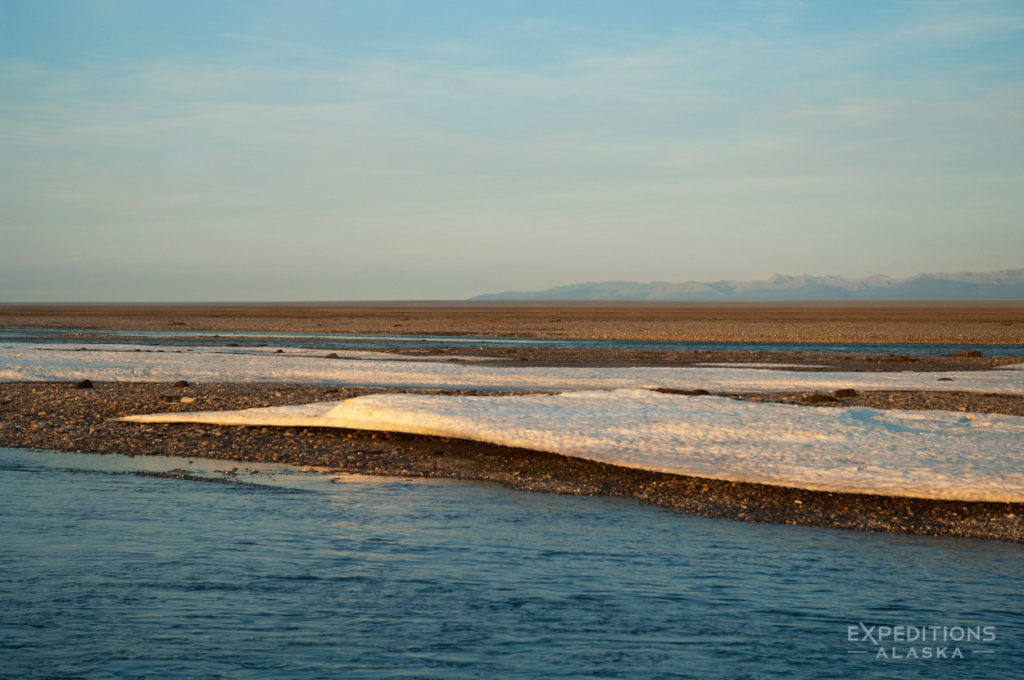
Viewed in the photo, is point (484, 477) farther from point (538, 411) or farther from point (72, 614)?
point (72, 614)

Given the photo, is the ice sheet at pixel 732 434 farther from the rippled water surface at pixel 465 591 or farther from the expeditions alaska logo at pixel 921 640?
the expeditions alaska logo at pixel 921 640

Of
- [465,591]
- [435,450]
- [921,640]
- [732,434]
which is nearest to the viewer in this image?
[921,640]

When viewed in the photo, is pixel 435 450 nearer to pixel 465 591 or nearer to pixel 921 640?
pixel 465 591

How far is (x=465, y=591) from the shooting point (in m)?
10.3

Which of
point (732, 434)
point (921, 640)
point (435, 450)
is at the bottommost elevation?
point (921, 640)

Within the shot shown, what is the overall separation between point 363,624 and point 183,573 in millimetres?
2633

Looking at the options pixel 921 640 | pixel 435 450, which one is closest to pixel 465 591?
pixel 921 640

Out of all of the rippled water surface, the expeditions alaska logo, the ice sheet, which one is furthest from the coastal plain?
the expeditions alaska logo

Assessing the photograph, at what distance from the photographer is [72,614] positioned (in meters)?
9.42

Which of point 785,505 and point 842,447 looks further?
point 842,447

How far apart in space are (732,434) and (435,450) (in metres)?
5.56

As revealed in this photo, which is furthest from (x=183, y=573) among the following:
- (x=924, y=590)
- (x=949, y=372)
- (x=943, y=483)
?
(x=949, y=372)

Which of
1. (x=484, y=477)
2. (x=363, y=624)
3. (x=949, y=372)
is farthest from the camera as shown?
(x=949, y=372)

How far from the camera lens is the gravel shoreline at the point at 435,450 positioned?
13758mm
